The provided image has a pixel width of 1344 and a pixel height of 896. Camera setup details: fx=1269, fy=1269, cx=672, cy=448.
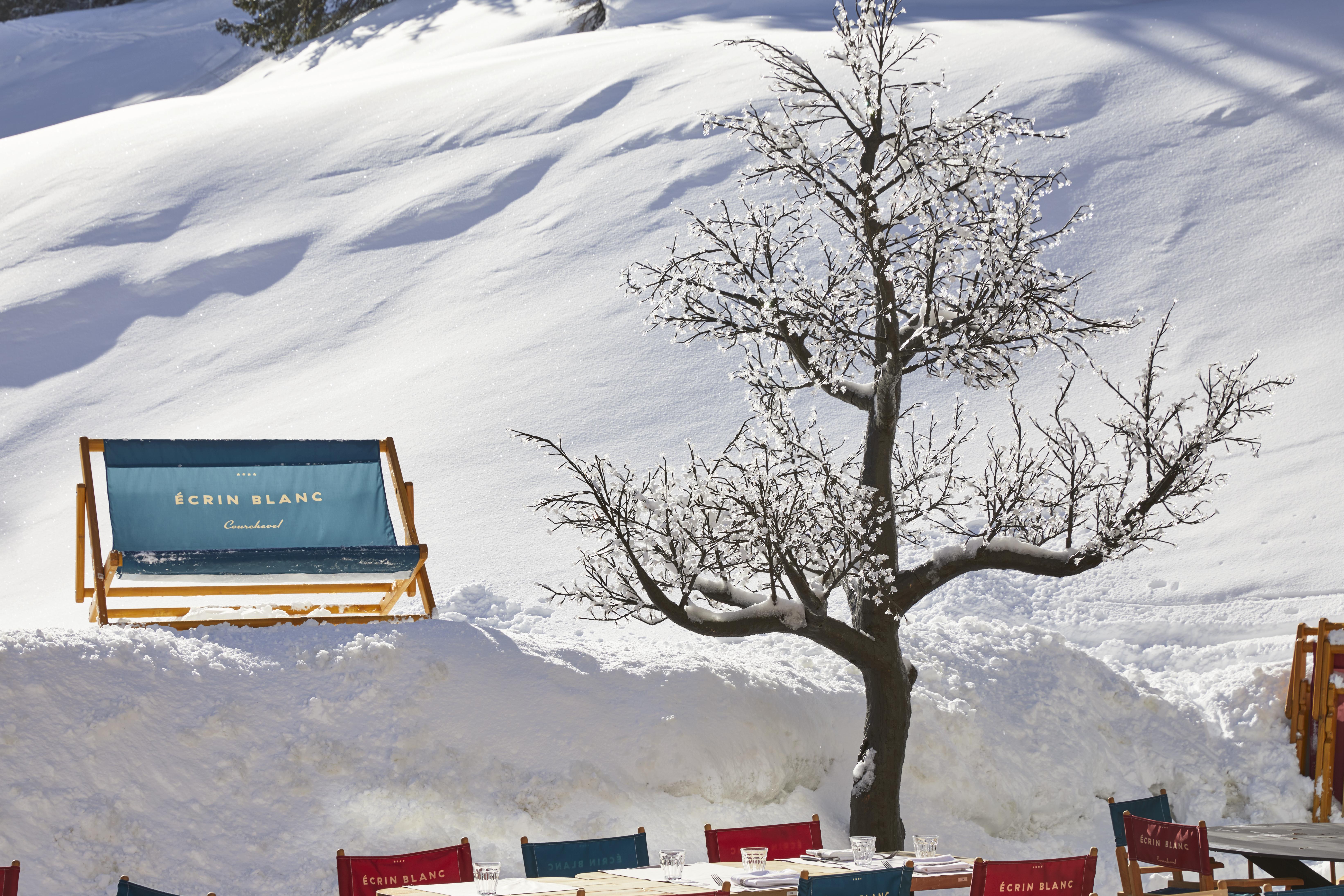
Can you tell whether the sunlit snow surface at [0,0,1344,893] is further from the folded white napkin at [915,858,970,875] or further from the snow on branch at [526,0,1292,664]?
the folded white napkin at [915,858,970,875]

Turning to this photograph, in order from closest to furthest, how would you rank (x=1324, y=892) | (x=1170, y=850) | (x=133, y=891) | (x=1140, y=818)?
1. (x=133, y=891)
2. (x=1324, y=892)
3. (x=1170, y=850)
4. (x=1140, y=818)

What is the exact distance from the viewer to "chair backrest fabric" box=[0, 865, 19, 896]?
3445 millimetres

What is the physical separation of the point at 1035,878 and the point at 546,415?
7.68 meters

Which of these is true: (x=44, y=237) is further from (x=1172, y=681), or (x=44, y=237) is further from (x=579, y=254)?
(x=1172, y=681)

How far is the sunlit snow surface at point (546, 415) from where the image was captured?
536 cm

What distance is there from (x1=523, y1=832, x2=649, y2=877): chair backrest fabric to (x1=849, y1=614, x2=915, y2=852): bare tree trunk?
4.44ft

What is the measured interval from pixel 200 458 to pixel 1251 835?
5257mm

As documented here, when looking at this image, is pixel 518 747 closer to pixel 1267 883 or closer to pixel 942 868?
pixel 942 868

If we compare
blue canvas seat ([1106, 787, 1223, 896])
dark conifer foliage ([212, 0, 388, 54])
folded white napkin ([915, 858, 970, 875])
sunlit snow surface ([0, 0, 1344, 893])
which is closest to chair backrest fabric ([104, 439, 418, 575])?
sunlit snow surface ([0, 0, 1344, 893])

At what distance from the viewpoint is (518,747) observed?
5.72 metres

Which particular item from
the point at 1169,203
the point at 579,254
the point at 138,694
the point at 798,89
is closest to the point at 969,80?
the point at 1169,203

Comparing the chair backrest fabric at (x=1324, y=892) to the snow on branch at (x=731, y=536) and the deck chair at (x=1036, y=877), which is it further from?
the snow on branch at (x=731, y=536)

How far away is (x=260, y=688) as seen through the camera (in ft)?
18.1

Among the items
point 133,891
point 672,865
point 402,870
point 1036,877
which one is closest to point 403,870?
point 402,870
